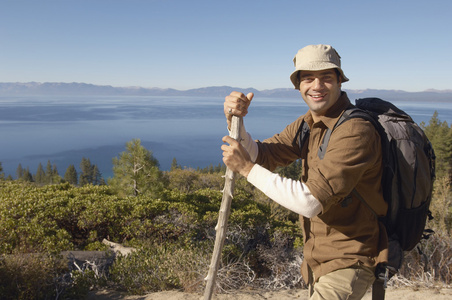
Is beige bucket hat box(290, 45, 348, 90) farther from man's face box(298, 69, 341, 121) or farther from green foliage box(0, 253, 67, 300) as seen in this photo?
green foliage box(0, 253, 67, 300)

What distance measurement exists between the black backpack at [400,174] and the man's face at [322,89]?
14 cm

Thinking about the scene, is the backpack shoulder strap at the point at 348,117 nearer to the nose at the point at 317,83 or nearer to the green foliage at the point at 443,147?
the nose at the point at 317,83

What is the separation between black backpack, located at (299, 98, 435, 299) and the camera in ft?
5.41

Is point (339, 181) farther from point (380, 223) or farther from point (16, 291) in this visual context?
point (16, 291)

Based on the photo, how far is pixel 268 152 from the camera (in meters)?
2.33

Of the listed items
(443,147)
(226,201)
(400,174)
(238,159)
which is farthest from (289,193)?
(443,147)

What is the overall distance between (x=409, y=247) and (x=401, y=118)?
784mm

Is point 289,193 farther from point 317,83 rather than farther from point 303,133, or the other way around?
point 303,133

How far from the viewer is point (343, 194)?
60.0 inches

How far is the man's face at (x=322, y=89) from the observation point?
182 centimetres

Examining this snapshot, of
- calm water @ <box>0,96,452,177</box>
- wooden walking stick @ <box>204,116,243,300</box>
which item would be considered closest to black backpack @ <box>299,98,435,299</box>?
wooden walking stick @ <box>204,116,243,300</box>

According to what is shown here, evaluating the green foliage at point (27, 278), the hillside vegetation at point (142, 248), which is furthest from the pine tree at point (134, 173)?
the green foliage at point (27, 278)

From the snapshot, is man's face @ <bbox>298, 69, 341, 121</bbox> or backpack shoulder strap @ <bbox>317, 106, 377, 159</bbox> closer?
backpack shoulder strap @ <bbox>317, 106, 377, 159</bbox>

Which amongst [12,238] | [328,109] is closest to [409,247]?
[328,109]
